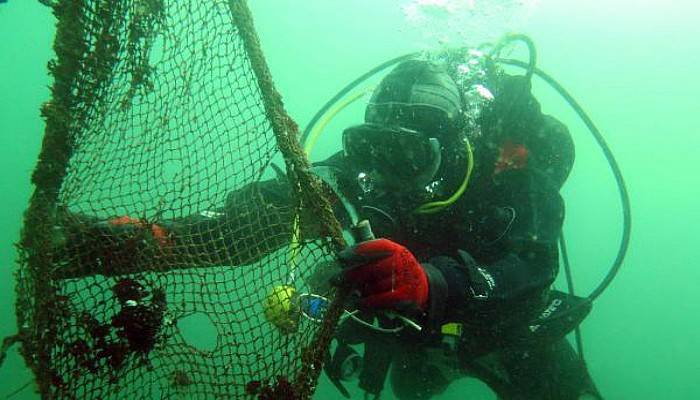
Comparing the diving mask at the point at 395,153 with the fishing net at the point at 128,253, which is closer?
the fishing net at the point at 128,253

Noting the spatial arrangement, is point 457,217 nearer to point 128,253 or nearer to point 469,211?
point 469,211

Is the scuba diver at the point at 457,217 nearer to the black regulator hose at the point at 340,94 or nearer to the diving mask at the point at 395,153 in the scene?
the diving mask at the point at 395,153

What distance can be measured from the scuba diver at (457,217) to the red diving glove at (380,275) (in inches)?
3.4

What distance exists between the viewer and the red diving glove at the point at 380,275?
4.52 feet

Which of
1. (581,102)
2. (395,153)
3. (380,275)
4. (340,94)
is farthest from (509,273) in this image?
(581,102)

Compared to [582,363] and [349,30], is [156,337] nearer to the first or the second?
[582,363]

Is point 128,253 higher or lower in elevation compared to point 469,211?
higher

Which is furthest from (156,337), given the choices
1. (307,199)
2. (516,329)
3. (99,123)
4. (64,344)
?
(516,329)

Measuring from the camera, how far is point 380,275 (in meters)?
1.43

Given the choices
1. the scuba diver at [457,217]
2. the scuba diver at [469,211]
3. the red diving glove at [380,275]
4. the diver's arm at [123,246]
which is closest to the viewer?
the red diving glove at [380,275]

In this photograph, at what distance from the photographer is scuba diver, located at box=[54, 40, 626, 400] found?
1.98 m

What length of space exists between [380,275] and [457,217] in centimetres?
157

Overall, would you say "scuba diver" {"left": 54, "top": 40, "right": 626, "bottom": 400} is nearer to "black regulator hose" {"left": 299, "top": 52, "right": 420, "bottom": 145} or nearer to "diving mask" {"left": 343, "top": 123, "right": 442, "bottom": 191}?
"diving mask" {"left": 343, "top": 123, "right": 442, "bottom": 191}

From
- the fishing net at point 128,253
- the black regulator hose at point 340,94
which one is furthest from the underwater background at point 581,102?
the fishing net at point 128,253
